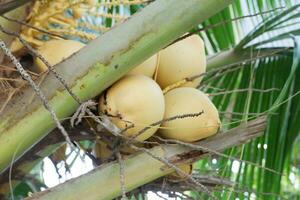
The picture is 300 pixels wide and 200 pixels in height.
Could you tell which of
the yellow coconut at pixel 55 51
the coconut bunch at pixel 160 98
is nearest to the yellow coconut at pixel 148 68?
the coconut bunch at pixel 160 98

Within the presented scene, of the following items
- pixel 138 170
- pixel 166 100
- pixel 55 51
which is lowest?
pixel 138 170

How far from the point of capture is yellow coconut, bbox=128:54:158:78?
2.95ft

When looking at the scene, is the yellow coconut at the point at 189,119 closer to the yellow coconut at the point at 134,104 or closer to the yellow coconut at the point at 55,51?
the yellow coconut at the point at 134,104

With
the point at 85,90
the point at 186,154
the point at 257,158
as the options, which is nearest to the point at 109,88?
the point at 85,90

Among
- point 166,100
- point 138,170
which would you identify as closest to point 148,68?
point 166,100

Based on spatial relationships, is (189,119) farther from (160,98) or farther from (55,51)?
(55,51)

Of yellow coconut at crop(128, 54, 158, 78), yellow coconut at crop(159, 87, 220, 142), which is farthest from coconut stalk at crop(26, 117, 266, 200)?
yellow coconut at crop(128, 54, 158, 78)

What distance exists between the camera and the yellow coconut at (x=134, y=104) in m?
0.85

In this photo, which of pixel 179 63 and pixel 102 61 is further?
pixel 179 63

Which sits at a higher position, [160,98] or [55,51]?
[55,51]

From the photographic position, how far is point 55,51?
35.9 inches

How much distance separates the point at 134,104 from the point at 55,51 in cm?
17

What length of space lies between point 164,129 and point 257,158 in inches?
19.1

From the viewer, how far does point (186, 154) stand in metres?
0.90
